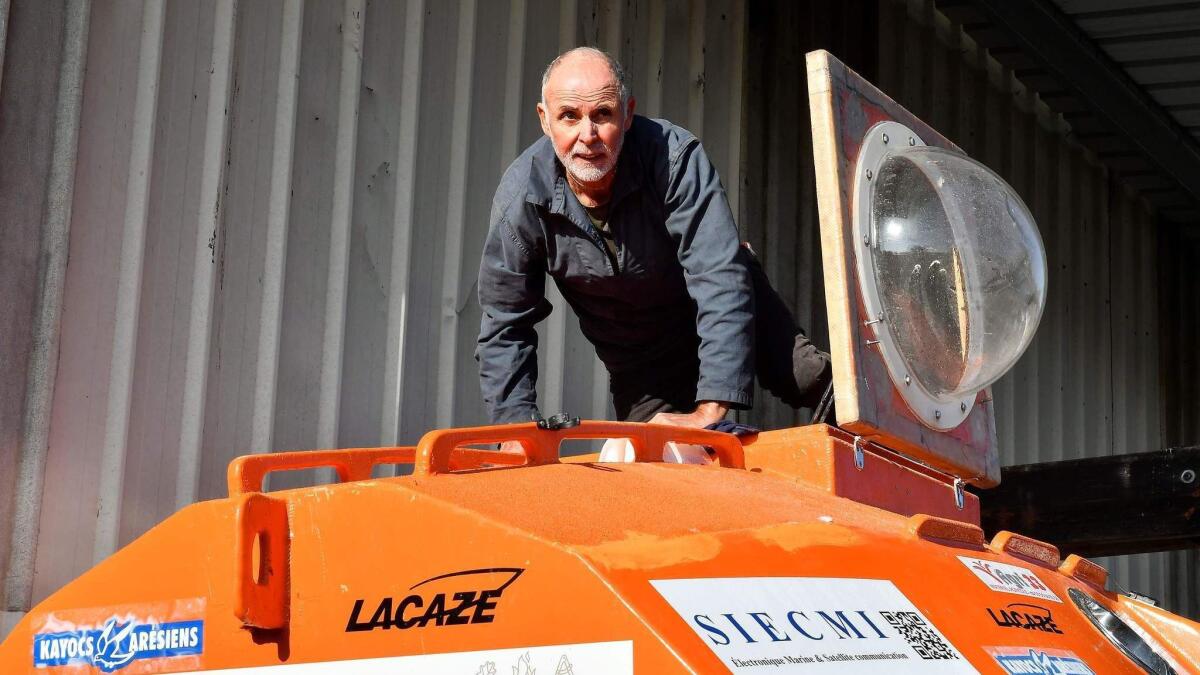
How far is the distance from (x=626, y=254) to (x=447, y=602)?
1.62m

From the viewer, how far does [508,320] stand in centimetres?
334

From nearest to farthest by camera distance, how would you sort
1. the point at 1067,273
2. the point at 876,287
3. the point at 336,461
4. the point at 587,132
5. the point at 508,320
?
the point at 336,461, the point at 876,287, the point at 587,132, the point at 508,320, the point at 1067,273

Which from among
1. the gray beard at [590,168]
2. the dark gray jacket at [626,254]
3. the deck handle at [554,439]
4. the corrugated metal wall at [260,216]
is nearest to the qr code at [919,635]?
the deck handle at [554,439]

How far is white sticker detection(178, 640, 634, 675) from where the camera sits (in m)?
1.59

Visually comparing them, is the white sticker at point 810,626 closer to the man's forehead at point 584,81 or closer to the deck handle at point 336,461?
the deck handle at point 336,461

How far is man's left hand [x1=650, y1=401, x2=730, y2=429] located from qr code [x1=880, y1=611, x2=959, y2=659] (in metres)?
0.93

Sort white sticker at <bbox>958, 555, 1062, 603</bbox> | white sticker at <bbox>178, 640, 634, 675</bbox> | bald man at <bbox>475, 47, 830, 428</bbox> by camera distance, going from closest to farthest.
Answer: white sticker at <bbox>178, 640, 634, 675</bbox>, white sticker at <bbox>958, 555, 1062, 603</bbox>, bald man at <bbox>475, 47, 830, 428</bbox>

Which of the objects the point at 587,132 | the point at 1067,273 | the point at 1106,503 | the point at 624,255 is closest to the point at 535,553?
the point at 587,132

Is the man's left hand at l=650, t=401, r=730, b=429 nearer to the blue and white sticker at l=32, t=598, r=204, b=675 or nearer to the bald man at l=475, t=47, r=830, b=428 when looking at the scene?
the bald man at l=475, t=47, r=830, b=428

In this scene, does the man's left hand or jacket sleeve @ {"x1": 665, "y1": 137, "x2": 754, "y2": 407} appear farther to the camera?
jacket sleeve @ {"x1": 665, "y1": 137, "x2": 754, "y2": 407}

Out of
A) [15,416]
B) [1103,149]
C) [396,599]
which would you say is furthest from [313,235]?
[1103,149]

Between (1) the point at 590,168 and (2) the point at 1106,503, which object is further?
(2) the point at 1106,503

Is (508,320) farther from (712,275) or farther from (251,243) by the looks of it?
(251,243)

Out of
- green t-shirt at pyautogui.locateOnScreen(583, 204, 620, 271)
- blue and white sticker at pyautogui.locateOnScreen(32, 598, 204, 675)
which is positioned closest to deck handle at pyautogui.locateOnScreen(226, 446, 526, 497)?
blue and white sticker at pyautogui.locateOnScreen(32, 598, 204, 675)
